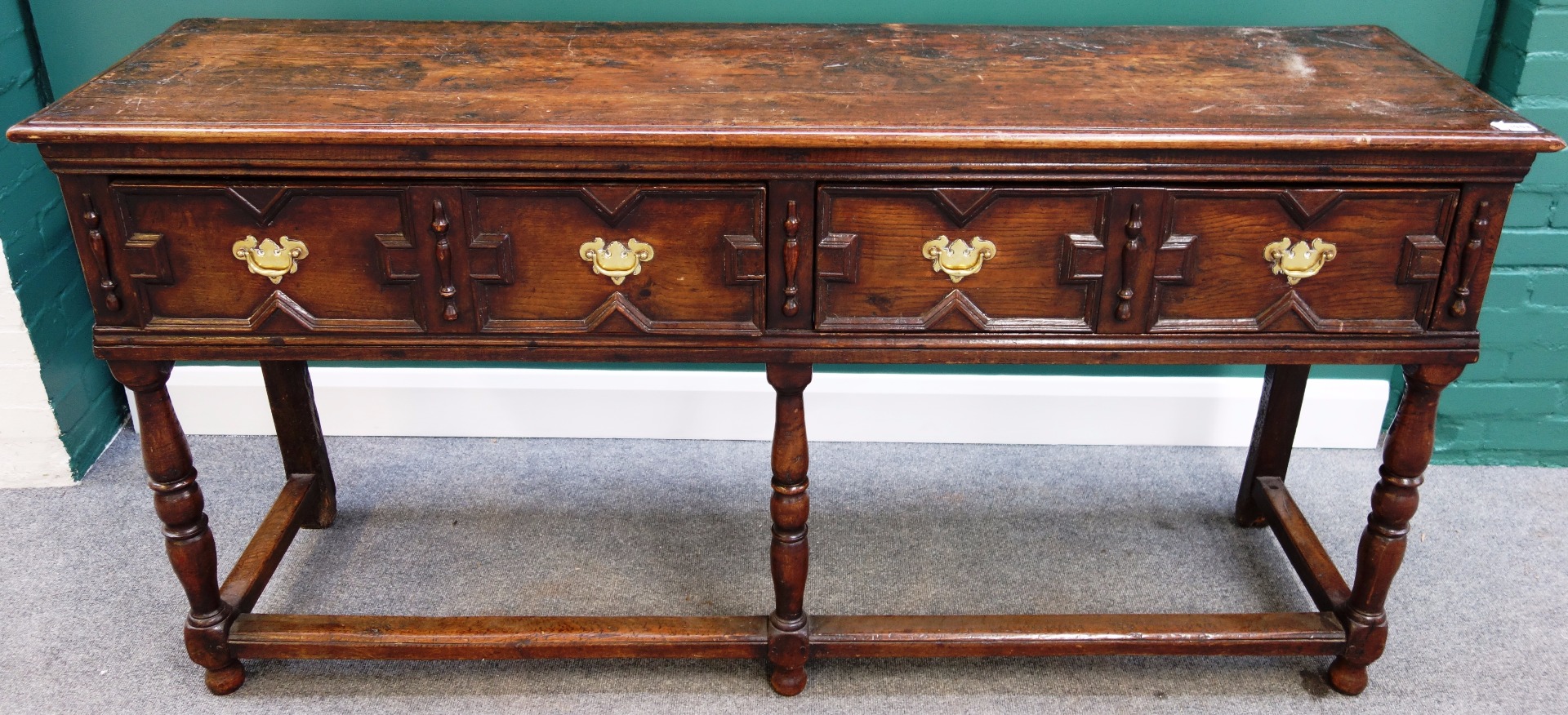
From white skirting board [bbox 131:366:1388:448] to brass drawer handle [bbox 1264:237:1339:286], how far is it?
1.02 meters

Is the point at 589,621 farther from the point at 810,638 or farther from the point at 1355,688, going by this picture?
the point at 1355,688

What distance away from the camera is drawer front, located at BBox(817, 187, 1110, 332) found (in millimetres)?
1756

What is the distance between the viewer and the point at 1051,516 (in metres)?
2.67

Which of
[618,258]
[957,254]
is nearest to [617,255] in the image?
[618,258]

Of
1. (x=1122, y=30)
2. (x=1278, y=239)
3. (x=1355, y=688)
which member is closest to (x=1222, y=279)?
(x=1278, y=239)

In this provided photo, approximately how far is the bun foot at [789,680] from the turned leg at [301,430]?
101cm

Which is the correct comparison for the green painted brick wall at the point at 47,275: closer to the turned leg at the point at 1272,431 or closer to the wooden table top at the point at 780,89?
the wooden table top at the point at 780,89

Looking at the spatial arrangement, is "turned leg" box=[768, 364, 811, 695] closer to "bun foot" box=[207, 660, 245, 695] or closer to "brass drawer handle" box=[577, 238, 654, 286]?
"brass drawer handle" box=[577, 238, 654, 286]

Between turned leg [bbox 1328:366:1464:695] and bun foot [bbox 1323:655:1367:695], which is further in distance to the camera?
bun foot [bbox 1323:655:1367:695]

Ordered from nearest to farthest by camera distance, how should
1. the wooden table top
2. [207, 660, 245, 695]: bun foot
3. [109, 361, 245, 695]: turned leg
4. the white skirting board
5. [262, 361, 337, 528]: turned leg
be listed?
1. the wooden table top
2. [109, 361, 245, 695]: turned leg
3. [207, 660, 245, 695]: bun foot
4. [262, 361, 337, 528]: turned leg
5. the white skirting board

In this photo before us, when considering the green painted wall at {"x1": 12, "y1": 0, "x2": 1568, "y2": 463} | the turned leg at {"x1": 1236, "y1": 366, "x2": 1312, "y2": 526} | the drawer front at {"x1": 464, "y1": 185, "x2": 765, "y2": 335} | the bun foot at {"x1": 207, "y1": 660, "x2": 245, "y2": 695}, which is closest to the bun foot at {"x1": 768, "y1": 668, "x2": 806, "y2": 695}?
the drawer front at {"x1": 464, "y1": 185, "x2": 765, "y2": 335}

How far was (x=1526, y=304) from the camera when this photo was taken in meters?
2.66

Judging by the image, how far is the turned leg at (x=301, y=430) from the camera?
7.93ft

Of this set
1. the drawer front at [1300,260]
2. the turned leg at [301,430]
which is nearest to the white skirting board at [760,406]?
the turned leg at [301,430]
